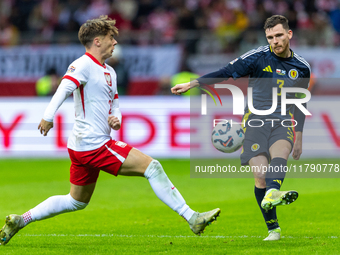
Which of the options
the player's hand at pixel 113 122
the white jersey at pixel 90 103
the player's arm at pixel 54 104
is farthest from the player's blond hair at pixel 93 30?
the player's hand at pixel 113 122

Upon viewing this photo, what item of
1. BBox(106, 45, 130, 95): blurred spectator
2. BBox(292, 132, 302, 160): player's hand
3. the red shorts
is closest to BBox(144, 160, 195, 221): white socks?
the red shorts

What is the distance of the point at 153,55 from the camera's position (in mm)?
15172

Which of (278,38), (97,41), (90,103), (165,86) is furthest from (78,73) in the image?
(165,86)

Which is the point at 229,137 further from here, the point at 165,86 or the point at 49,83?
the point at 49,83

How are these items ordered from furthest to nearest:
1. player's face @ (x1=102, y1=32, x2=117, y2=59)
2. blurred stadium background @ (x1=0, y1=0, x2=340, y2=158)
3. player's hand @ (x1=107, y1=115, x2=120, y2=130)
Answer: blurred stadium background @ (x1=0, y1=0, x2=340, y2=158) < player's face @ (x1=102, y1=32, x2=117, y2=59) < player's hand @ (x1=107, y1=115, x2=120, y2=130)

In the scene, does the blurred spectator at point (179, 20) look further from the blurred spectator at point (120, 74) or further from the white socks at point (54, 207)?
the white socks at point (54, 207)

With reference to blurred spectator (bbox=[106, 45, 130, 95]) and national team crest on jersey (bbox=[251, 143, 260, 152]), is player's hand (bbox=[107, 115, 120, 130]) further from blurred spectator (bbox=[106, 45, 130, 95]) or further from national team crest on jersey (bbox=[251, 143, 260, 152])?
blurred spectator (bbox=[106, 45, 130, 95])

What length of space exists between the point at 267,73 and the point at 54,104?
221 centimetres

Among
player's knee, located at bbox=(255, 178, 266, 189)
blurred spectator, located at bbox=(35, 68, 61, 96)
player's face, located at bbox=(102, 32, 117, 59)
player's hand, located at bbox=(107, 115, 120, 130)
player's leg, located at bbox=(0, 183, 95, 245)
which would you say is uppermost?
player's face, located at bbox=(102, 32, 117, 59)

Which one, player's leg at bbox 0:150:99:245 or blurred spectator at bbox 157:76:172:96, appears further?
blurred spectator at bbox 157:76:172:96

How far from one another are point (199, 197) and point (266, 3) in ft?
31.7

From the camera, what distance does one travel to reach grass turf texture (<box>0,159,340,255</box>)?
17.8ft

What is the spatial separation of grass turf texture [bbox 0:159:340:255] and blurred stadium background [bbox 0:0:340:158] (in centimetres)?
183

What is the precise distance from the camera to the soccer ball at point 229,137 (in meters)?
5.87
